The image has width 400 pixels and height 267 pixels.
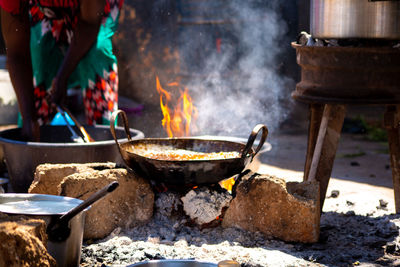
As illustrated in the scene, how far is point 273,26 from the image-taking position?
313 inches

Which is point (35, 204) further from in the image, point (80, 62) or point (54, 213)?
point (80, 62)

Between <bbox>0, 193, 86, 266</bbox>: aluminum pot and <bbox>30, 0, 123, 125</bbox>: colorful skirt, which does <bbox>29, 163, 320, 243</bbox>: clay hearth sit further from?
<bbox>30, 0, 123, 125</bbox>: colorful skirt

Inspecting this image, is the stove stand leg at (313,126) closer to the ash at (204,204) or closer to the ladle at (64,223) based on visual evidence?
the ash at (204,204)

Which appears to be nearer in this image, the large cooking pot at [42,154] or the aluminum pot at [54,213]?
the aluminum pot at [54,213]

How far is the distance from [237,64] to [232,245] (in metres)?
5.31

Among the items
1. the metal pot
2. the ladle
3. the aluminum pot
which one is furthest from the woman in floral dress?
the metal pot

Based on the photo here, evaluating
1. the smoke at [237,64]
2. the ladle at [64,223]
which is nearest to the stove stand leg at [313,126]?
the ladle at [64,223]

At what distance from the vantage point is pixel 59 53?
4.89 metres

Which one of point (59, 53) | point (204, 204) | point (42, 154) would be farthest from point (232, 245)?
point (59, 53)

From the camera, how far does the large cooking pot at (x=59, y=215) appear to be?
8.56 ft

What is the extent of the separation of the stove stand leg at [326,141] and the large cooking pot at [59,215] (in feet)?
5.10

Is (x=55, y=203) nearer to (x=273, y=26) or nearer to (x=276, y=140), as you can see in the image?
(x=276, y=140)

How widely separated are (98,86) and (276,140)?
10.3 feet

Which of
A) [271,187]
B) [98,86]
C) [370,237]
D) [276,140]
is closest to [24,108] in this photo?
[98,86]
